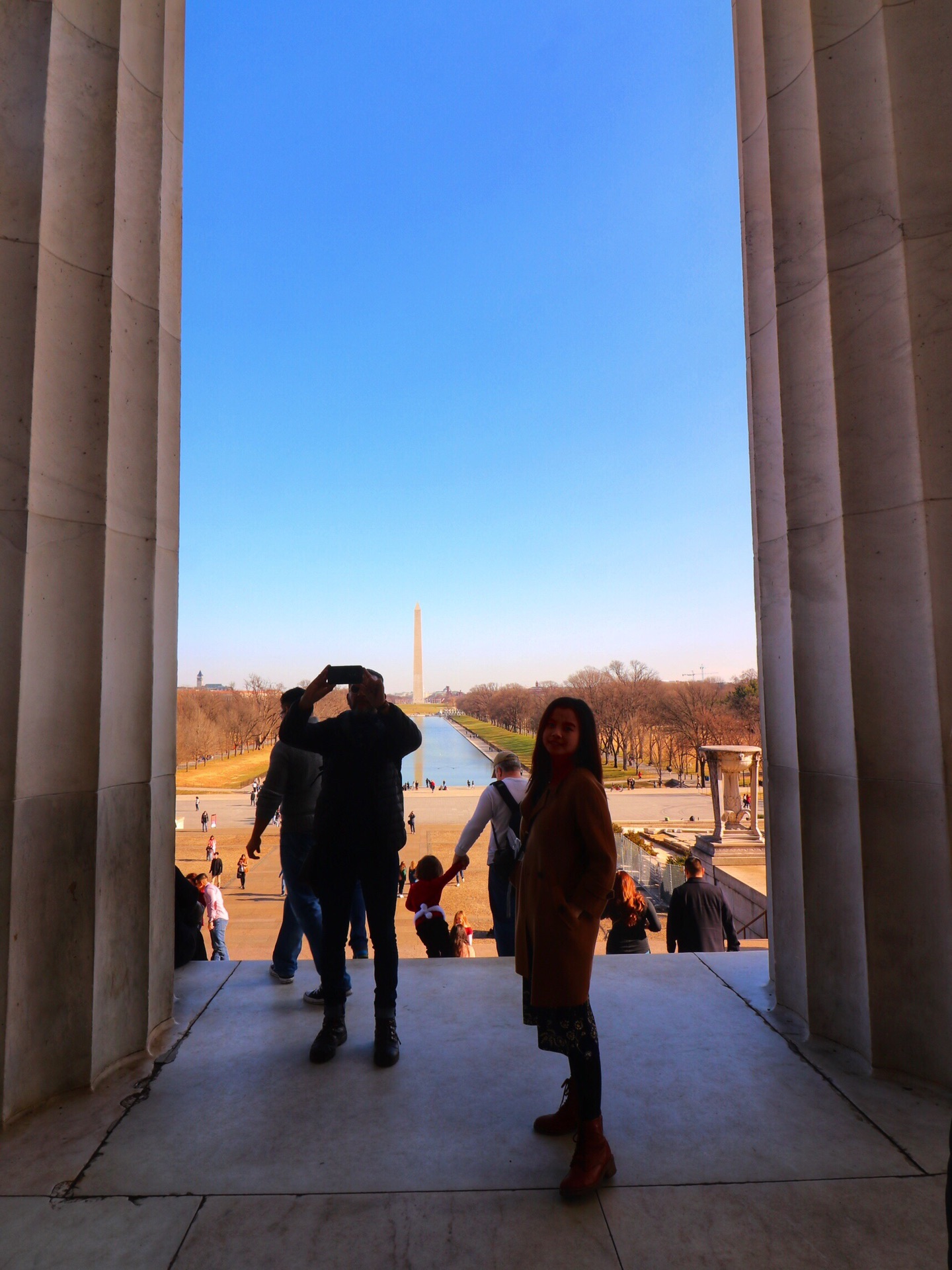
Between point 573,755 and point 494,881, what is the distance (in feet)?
9.14

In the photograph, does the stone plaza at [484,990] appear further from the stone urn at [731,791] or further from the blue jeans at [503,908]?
the stone urn at [731,791]

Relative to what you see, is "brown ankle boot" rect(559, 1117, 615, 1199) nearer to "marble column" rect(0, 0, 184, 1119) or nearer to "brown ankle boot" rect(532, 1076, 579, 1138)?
"brown ankle boot" rect(532, 1076, 579, 1138)

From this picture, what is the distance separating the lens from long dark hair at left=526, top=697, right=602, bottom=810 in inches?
119

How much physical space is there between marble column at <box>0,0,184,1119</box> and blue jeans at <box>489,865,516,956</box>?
7.42 feet

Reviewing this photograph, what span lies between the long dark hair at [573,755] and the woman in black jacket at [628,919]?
11.3ft

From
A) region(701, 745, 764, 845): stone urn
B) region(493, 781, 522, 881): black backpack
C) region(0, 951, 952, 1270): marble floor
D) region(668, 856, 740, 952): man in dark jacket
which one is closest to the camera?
region(0, 951, 952, 1270): marble floor

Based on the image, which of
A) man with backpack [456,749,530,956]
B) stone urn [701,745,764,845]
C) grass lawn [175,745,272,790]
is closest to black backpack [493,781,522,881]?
man with backpack [456,749,530,956]

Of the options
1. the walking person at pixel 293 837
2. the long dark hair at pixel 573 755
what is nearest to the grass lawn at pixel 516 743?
the walking person at pixel 293 837

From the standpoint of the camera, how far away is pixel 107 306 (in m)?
3.82

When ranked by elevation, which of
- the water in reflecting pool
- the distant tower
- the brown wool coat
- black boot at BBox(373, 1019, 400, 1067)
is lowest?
the water in reflecting pool

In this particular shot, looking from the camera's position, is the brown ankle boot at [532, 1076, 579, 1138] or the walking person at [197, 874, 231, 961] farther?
the walking person at [197, 874, 231, 961]

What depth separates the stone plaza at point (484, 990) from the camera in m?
2.85

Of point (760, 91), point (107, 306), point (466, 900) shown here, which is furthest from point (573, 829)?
point (466, 900)

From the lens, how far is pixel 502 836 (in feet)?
16.9
